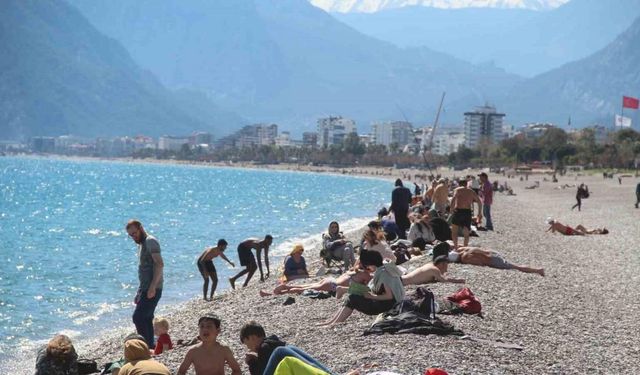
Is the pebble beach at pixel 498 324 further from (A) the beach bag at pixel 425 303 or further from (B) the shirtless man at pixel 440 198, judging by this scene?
(B) the shirtless man at pixel 440 198

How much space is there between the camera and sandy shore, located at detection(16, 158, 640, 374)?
8.98 meters

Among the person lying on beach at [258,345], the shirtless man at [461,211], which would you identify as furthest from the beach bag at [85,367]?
the shirtless man at [461,211]

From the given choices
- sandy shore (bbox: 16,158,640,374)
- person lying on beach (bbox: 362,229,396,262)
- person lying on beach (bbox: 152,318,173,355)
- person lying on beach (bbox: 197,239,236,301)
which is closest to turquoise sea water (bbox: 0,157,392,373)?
person lying on beach (bbox: 197,239,236,301)

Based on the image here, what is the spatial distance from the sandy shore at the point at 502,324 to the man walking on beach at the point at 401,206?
2240 millimetres

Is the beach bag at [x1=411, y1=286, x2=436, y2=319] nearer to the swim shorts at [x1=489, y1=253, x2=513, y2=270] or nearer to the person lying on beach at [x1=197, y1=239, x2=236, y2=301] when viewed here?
the swim shorts at [x1=489, y1=253, x2=513, y2=270]

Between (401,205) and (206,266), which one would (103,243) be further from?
(401,205)

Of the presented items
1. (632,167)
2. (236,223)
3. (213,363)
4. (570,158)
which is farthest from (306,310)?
(570,158)

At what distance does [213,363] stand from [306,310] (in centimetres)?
463

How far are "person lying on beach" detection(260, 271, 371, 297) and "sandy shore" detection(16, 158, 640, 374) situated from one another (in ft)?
0.82

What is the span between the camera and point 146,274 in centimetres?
1067

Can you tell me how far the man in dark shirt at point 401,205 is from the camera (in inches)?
781

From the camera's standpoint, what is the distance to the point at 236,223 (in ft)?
166

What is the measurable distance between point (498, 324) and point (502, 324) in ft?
0.26

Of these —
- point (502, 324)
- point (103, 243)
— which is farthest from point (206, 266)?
point (103, 243)
